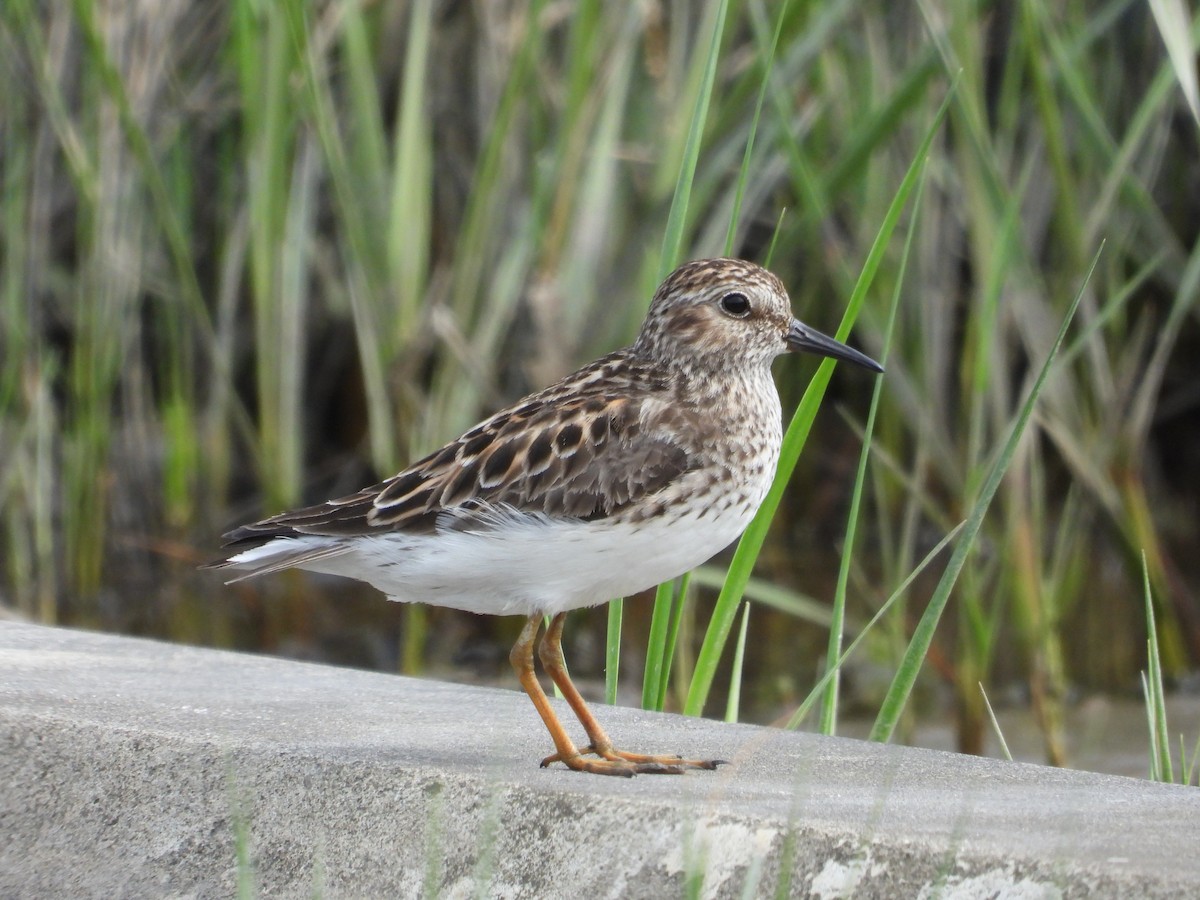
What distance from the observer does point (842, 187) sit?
242 inches

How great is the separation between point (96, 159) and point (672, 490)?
170 inches

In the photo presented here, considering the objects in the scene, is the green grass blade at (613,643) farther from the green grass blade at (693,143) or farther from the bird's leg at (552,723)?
the green grass blade at (693,143)

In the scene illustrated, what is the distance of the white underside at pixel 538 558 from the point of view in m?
3.68

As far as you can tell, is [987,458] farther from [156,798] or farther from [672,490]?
[156,798]

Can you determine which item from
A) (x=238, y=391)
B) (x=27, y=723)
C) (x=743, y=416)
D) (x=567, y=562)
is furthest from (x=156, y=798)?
(x=238, y=391)

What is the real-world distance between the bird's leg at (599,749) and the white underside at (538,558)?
209 mm

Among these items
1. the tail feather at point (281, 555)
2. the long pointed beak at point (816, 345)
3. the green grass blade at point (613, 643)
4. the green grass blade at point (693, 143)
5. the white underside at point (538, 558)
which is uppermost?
the green grass blade at point (693, 143)

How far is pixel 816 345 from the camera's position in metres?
4.35

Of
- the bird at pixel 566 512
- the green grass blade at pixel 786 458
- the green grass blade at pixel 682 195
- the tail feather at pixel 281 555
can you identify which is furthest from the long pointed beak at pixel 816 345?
the tail feather at pixel 281 555

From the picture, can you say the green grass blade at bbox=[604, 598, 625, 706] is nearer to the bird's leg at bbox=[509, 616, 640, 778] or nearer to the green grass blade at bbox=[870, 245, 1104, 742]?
the bird's leg at bbox=[509, 616, 640, 778]

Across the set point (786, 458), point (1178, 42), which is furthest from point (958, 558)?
point (1178, 42)

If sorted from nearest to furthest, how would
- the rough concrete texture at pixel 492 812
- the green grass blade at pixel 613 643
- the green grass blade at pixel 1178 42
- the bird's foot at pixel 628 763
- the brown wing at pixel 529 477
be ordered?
the rough concrete texture at pixel 492 812 → the bird's foot at pixel 628 763 → the brown wing at pixel 529 477 → the green grass blade at pixel 613 643 → the green grass blade at pixel 1178 42

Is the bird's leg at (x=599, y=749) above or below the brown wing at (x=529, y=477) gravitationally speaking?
below

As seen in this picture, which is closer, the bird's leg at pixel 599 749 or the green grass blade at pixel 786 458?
the bird's leg at pixel 599 749
